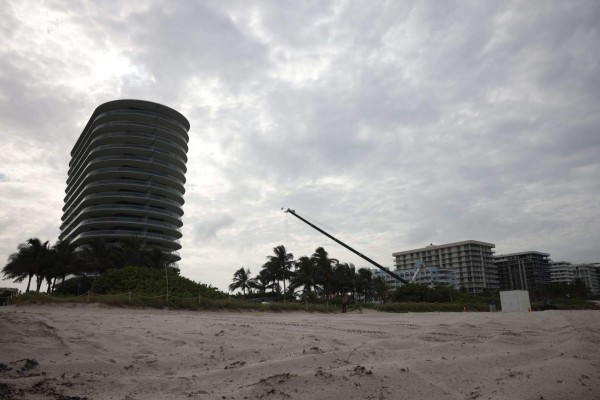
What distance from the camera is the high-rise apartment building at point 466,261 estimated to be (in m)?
155

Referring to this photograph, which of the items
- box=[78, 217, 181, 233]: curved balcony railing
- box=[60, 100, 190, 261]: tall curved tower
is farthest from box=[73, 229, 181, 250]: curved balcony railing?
box=[78, 217, 181, 233]: curved balcony railing

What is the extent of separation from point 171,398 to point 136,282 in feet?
93.9

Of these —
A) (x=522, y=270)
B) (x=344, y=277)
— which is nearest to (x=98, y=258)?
(x=344, y=277)

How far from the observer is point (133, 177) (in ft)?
248

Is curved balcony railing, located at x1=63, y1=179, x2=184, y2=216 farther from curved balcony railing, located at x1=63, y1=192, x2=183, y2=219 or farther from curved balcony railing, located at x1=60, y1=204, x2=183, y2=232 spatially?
curved balcony railing, located at x1=60, y1=204, x2=183, y2=232

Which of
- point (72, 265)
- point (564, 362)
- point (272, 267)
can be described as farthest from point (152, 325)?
point (272, 267)

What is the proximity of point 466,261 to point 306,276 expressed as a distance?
110 meters

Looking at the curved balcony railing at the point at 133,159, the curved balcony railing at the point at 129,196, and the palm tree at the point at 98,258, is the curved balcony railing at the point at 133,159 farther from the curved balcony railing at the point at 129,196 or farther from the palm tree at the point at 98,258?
the palm tree at the point at 98,258

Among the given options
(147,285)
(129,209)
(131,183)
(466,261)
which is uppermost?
(131,183)

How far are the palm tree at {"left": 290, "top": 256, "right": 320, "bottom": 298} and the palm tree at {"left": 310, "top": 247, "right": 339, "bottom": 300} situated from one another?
2.23 feet

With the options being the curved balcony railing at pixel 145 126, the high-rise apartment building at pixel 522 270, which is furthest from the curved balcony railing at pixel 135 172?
the high-rise apartment building at pixel 522 270

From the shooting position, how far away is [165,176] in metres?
77.8

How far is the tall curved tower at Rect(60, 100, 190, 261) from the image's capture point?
71.6 m

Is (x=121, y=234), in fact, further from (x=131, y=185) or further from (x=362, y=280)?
(x=362, y=280)
